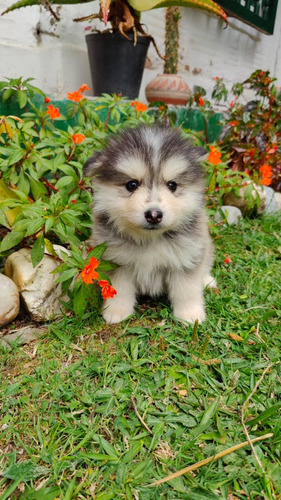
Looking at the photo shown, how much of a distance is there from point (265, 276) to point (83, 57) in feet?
12.4

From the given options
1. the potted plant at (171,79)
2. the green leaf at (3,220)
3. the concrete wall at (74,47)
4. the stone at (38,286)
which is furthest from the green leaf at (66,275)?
the potted plant at (171,79)

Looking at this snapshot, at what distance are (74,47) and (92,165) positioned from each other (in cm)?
335

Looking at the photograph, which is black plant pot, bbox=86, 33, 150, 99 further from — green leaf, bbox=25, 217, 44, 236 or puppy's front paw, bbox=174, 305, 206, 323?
puppy's front paw, bbox=174, 305, 206, 323

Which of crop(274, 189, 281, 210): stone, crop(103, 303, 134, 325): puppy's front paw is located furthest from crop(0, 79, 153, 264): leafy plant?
crop(274, 189, 281, 210): stone

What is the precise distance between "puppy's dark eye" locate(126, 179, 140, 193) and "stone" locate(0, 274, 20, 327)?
3.21 ft

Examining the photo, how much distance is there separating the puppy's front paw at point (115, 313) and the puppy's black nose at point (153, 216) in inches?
29.2

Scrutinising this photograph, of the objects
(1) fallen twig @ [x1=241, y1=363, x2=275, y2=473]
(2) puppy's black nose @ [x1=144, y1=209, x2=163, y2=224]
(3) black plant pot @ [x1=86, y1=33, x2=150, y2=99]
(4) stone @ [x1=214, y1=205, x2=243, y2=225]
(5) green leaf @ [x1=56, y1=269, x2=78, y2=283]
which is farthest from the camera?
(3) black plant pot @ [x1=86, y1=33, x2=150, y2=99]

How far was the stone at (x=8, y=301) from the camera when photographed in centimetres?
237

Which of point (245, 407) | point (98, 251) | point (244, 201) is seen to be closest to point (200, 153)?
point (98, 251)

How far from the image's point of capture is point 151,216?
6.61 feet

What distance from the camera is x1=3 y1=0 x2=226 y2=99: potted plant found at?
14.4 feet

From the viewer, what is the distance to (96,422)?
182 cm

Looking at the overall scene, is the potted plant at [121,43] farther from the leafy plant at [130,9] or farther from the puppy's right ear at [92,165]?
the puppy's right ear at [92,165]

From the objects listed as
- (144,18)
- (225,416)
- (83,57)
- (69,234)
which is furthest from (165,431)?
(144,18)
